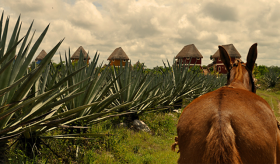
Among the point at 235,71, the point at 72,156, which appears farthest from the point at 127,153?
the point at 235,71

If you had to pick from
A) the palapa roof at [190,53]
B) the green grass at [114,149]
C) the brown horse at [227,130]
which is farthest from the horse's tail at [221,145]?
the palapa roof at [190,53]

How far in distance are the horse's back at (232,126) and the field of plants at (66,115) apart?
1.03 meters

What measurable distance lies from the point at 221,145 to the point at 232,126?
0.18 metres

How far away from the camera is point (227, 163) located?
62.6 inches

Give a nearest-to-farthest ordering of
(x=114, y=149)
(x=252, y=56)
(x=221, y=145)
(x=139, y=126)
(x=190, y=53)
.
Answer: (x=221, y=145) < (x=252, y=56) < (x=114, y=149) < (x=139, y=126) < (x=190, y=53)

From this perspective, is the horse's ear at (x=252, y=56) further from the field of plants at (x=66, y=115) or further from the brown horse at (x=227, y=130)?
the field of plants at (x=66, y=115)


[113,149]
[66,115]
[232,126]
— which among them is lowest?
[113,149]

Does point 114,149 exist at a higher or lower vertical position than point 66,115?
lower

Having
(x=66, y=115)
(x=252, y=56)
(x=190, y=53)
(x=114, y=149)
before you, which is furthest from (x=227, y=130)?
(x=190, y=53)

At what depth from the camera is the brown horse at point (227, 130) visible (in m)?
1.65

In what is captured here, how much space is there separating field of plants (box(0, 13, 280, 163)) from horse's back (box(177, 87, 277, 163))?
1.03m

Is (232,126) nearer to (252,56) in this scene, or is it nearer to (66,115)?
(252,56)

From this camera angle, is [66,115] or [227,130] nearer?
[227,130]

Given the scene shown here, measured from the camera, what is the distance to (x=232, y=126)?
1.72m
